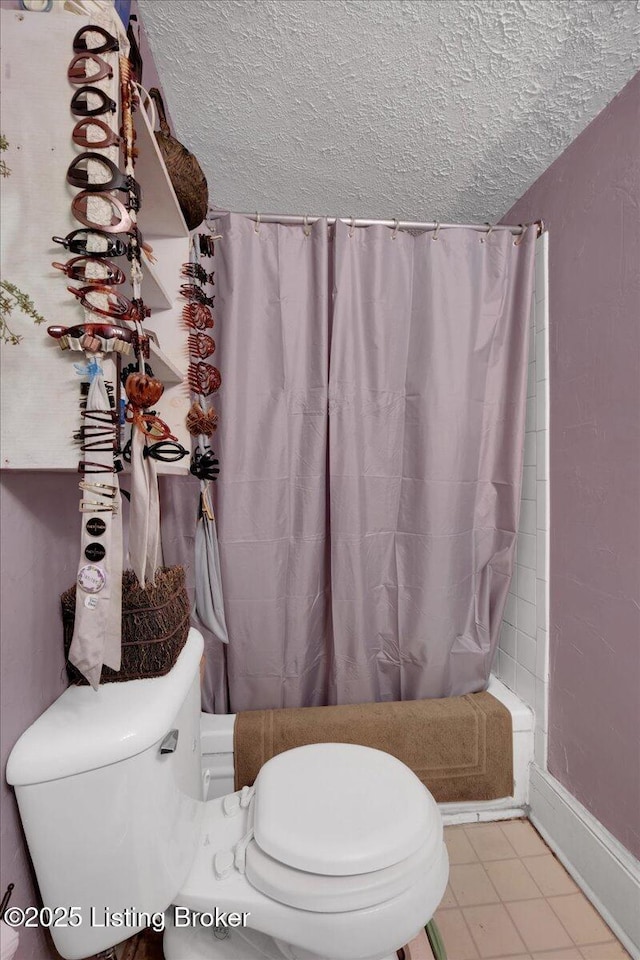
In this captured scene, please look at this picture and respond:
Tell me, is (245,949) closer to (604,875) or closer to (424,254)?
(604,875)

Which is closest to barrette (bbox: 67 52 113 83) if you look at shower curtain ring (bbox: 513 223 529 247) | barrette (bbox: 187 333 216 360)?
barrette (bbox: 187 333 216 360)

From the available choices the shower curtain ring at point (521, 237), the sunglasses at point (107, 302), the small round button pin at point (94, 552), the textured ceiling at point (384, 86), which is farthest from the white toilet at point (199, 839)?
the shower curtain ring at point (521, 237)

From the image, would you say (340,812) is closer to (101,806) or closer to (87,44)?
(101,806)

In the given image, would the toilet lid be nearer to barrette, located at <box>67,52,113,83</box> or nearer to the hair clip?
the hair clip

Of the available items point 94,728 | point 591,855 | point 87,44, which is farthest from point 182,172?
point 591,855

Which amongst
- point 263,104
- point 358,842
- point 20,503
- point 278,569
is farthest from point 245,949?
point 263,104

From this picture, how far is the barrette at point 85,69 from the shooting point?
0.58 meters

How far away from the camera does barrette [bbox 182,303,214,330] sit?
1005 millimetres

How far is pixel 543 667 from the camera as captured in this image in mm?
1379

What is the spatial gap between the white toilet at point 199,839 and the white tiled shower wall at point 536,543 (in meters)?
0.68

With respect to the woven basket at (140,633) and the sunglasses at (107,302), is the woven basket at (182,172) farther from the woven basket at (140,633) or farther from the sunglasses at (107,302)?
the woven basket at (140,633)

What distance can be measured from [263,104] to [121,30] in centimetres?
63

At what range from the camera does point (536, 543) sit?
1.42m

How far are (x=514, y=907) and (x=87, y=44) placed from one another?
1.95 m
